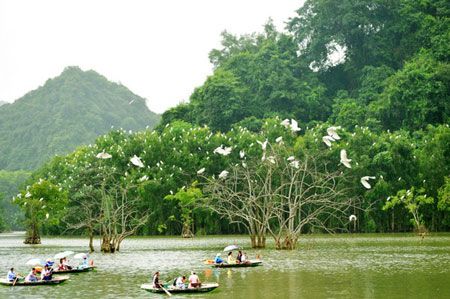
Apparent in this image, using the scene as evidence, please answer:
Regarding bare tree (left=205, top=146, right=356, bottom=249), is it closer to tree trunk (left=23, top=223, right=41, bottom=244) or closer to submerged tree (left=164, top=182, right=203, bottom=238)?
submerged tree (left=164, top=182, right=203, bottom=238)

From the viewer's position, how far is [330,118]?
2936 inches

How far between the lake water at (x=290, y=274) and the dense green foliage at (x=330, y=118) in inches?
589

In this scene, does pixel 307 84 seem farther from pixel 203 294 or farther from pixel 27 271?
pixel 203 294

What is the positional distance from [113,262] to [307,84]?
5234 cm

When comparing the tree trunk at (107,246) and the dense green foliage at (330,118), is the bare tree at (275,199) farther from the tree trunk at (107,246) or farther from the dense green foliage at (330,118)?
the tree trunk at (107,246)

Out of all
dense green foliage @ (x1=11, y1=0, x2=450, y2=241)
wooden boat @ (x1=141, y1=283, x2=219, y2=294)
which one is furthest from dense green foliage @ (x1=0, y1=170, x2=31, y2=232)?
wooden boat @ (x1=141, y1=283, x2=219, y2=294)

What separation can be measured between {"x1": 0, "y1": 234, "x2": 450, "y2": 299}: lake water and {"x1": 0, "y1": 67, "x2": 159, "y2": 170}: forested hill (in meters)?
82.2

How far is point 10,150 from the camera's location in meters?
124

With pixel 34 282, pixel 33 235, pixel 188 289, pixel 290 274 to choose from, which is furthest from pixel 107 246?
pixel 188 289

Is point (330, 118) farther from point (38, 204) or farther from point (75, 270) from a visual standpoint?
point (75, 270)

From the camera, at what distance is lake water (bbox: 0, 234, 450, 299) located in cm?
2061

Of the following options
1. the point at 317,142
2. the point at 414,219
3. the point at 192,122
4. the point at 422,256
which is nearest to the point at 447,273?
the point at 422,256

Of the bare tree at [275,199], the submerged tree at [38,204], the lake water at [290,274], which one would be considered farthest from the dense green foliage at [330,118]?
the lake water at [290,274]

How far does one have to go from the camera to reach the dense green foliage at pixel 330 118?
56.3 metres
